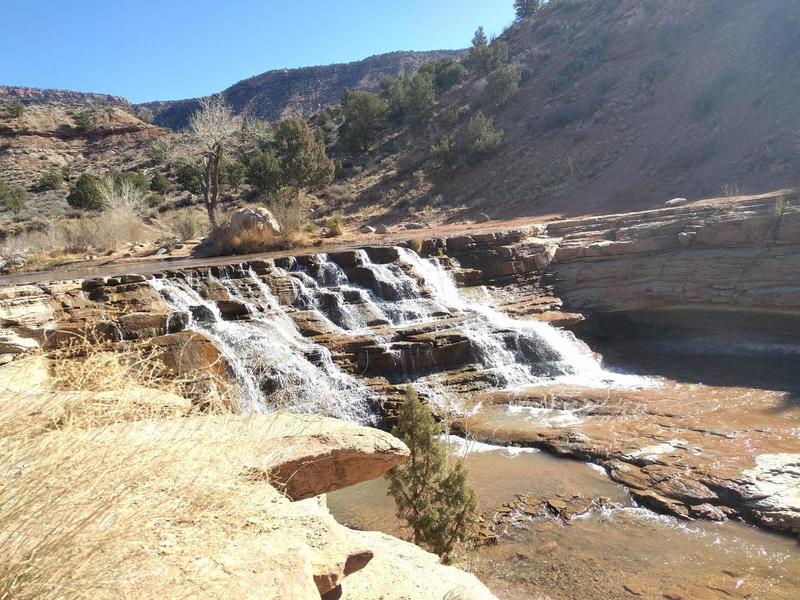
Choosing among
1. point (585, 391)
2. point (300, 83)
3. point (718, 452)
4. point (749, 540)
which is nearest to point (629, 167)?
point (585, 391)

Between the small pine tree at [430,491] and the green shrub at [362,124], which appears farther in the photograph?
the green shrub at [362,124]

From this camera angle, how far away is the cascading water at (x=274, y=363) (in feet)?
25.9

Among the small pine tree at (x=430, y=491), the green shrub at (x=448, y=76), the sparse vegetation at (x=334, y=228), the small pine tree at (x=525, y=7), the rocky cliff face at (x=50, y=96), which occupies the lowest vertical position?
the small pine tree at (x=430, y=491)

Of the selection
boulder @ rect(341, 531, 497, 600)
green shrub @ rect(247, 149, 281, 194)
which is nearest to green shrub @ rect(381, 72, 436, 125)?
green shrub @ rect(247, 149, 281, 194)

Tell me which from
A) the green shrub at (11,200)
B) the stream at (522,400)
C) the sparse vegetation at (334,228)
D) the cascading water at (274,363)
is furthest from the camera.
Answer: the green shrub at (11,200)

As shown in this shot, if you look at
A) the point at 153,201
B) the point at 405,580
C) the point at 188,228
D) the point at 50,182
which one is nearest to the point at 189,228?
the point at 188,228

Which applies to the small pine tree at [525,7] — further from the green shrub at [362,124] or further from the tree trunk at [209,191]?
the tree trunk at [209,191]

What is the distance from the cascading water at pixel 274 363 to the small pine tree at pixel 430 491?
2.94 m

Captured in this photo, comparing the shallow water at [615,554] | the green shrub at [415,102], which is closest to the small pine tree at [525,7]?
the green shrub at [415,102]

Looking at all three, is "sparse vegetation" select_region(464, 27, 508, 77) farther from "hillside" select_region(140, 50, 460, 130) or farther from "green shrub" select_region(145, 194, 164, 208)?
"hillside" select_region(140, 50, 460, 130)

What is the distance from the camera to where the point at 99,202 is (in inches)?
920

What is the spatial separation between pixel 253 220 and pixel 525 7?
3510 centimetres

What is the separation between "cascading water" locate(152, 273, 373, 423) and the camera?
7891mm

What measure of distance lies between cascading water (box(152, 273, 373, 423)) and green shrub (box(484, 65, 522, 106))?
79.8ft
